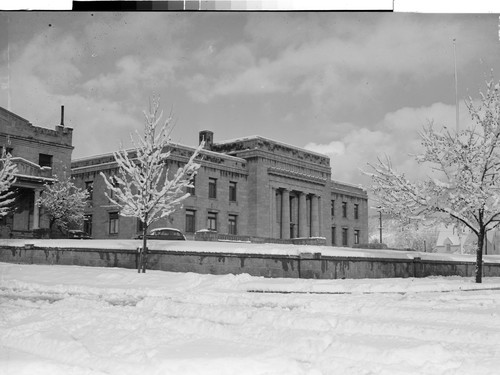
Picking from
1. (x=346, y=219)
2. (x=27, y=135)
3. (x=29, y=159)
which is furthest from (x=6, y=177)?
(x=346, y=219)

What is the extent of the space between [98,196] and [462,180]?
47.4ft

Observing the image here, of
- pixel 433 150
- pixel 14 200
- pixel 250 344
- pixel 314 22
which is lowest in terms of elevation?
pixel 250 344

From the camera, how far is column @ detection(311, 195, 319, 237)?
35.5 m

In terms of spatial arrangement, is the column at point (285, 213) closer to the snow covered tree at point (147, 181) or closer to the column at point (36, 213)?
the snow covered tree at point (147, 181)

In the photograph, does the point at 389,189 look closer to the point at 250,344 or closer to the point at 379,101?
the point at 379,101

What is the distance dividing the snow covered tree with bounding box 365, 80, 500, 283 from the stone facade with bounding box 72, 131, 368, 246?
5.94m

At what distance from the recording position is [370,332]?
26.6 feet

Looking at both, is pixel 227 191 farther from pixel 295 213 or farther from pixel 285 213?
pixel 295 213

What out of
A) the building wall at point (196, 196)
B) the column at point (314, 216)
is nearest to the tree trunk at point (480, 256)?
the building wall at point (196, 196)

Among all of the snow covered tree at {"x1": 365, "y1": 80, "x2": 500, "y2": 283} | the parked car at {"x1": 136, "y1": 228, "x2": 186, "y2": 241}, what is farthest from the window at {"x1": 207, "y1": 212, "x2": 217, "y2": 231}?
the snow covered tree at {"x1": 365, "y1": 80, "x2": 500, "y2": 283}

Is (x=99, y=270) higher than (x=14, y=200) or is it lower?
lower

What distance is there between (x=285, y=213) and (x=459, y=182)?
64.7ft

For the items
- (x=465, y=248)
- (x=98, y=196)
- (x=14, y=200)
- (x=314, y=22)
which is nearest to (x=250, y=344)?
(x=314, y=22)

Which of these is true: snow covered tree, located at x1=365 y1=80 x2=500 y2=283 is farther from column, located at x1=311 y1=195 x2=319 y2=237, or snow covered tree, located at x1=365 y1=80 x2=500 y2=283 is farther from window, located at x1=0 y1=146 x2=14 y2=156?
column, located at x1=311 y1=195 x2=319 y2=237
